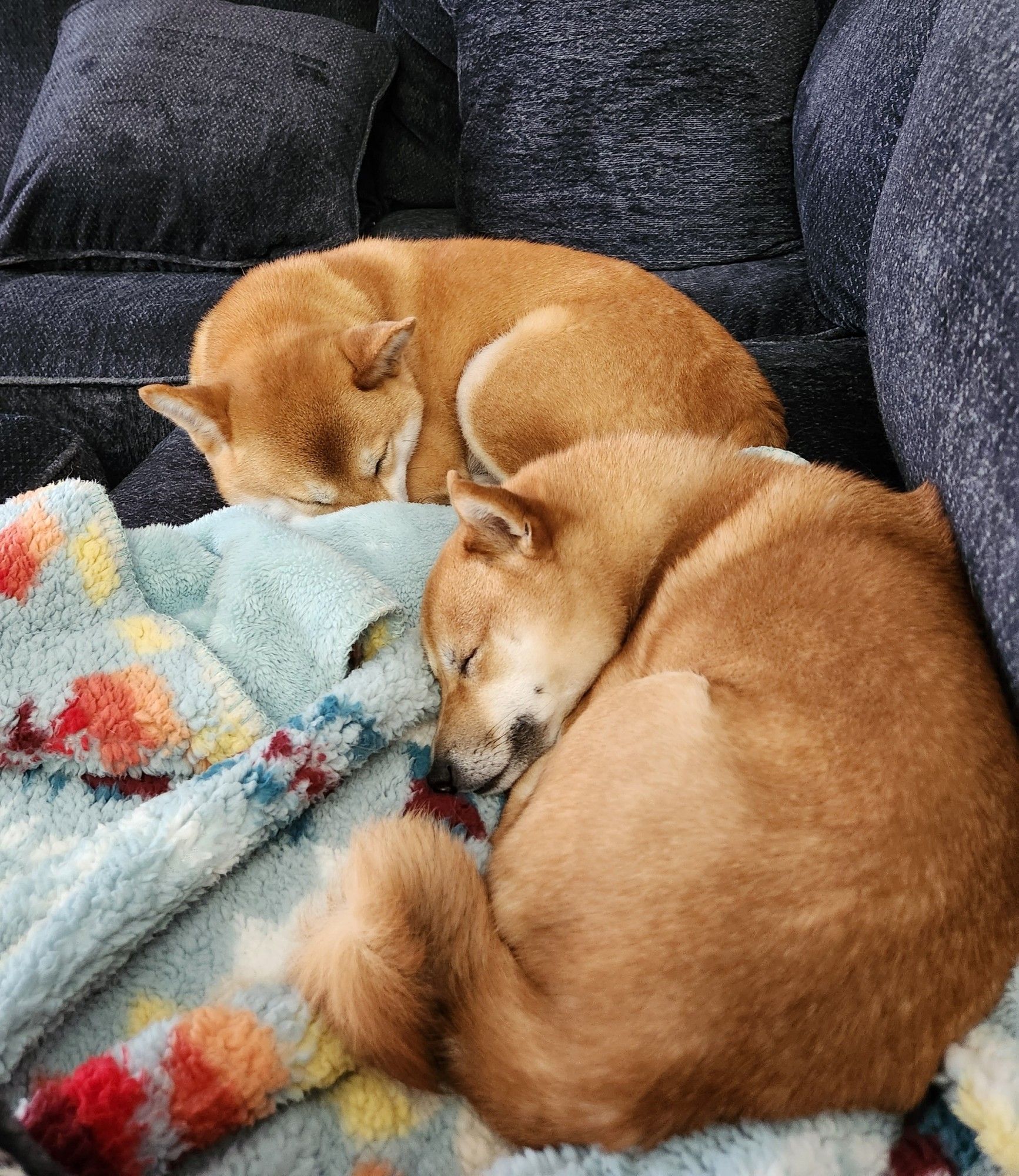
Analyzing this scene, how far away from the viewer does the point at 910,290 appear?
1068 mm

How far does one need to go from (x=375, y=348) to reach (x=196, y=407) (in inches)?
12.7

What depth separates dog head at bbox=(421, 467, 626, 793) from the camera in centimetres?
116

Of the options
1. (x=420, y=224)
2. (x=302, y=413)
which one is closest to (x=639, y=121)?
(x=420, y=224)

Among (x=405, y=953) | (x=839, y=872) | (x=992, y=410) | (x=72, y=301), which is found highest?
(x=992, y=410)

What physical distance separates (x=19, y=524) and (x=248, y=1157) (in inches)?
30.6

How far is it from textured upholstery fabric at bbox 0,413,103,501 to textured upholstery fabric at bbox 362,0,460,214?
4.23ft

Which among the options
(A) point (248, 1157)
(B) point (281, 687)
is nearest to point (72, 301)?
(B) point (281, 687)

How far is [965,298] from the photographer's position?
2.97 ft

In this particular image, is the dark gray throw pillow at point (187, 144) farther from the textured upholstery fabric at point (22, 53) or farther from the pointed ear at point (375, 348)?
the pointed ear at point (375, 348)

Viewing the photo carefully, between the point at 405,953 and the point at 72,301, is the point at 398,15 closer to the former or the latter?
the point at 72,301

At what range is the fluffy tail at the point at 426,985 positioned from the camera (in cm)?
71

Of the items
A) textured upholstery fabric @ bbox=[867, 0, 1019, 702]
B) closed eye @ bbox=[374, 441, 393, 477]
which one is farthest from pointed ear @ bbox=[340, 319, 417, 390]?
textured upholstery fabric @ bbox=[867, 0, 1019, 702]

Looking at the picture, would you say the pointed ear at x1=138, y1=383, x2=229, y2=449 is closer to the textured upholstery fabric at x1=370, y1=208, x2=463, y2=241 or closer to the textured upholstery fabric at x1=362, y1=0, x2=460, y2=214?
the textured upholstery fabric at x1=370, y1=208, x2=463, y2=241

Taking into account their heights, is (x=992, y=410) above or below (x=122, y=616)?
above
